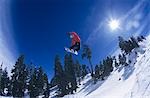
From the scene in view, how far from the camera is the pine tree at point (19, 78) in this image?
63688 millimetres

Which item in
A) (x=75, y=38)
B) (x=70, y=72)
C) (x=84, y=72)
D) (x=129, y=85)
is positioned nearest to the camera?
(x=75, y=38)

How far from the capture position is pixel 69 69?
7512 cm

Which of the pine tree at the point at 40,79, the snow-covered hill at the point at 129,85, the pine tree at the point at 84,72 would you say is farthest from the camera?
the pine tree at the point at 84,72

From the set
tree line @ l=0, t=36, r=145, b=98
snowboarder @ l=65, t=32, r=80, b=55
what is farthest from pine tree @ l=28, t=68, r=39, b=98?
snowboarder @ l=65, t=32, r=80, b=55

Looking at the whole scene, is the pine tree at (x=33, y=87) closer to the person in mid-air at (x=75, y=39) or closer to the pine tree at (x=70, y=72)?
the pine tree at (x=70, y=72)

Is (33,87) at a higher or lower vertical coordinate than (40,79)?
lower

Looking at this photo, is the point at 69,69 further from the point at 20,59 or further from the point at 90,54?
the point at 20,59

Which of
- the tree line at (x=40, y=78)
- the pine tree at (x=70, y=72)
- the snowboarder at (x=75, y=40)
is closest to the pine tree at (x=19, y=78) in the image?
the tree line at (x=40, y=78)

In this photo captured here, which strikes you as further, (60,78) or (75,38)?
(60,78)

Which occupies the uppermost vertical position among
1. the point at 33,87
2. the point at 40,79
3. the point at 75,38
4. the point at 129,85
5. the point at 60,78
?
the point at 40,79

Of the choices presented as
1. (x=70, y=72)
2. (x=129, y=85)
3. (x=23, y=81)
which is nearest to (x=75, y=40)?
(x=129, y=85)

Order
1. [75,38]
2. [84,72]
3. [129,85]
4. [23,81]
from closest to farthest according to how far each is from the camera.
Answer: [75,38] < [129,85] < [23,81] < [84,72]

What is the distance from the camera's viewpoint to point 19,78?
6519cm

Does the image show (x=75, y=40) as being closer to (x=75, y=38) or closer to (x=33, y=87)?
(x=75, y=38)
